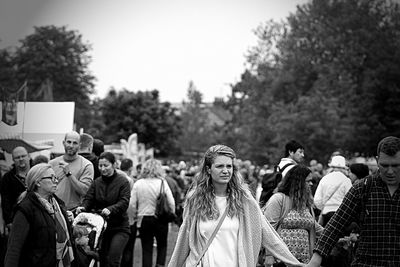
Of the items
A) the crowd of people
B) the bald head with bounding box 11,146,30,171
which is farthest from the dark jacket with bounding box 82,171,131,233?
the bald head with bounding box 11,146,30,171

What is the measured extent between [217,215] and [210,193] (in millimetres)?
223

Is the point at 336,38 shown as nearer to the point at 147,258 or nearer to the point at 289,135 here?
the point at 289,135

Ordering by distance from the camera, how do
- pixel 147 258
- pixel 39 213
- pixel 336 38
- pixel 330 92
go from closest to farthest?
pixel 39 213 < pixel 147 258 < pixel 330 92 < pixel 336 38

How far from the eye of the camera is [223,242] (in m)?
6.11

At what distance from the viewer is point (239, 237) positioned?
612 cm

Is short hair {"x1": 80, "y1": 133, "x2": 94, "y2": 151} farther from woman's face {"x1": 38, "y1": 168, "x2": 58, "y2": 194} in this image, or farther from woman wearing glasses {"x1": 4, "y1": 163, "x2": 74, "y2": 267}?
woman's face {"x1": 38, "y1": 168, "x2": 58, "y2": 194}

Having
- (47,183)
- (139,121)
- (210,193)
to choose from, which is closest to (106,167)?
(47,183)

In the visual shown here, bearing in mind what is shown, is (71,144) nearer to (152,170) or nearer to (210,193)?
(152,170)

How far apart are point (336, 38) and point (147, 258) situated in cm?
3955

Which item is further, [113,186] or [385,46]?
[385,46]

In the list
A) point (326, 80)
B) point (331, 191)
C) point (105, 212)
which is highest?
point (326, 80)

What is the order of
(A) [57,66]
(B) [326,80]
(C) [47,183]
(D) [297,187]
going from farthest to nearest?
(A) [57,66]
(B) [326,80]
(D) [297,187]
(C) [47,183]

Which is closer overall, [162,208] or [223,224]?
[223,224]

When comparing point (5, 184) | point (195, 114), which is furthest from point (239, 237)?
point (195, 114)
